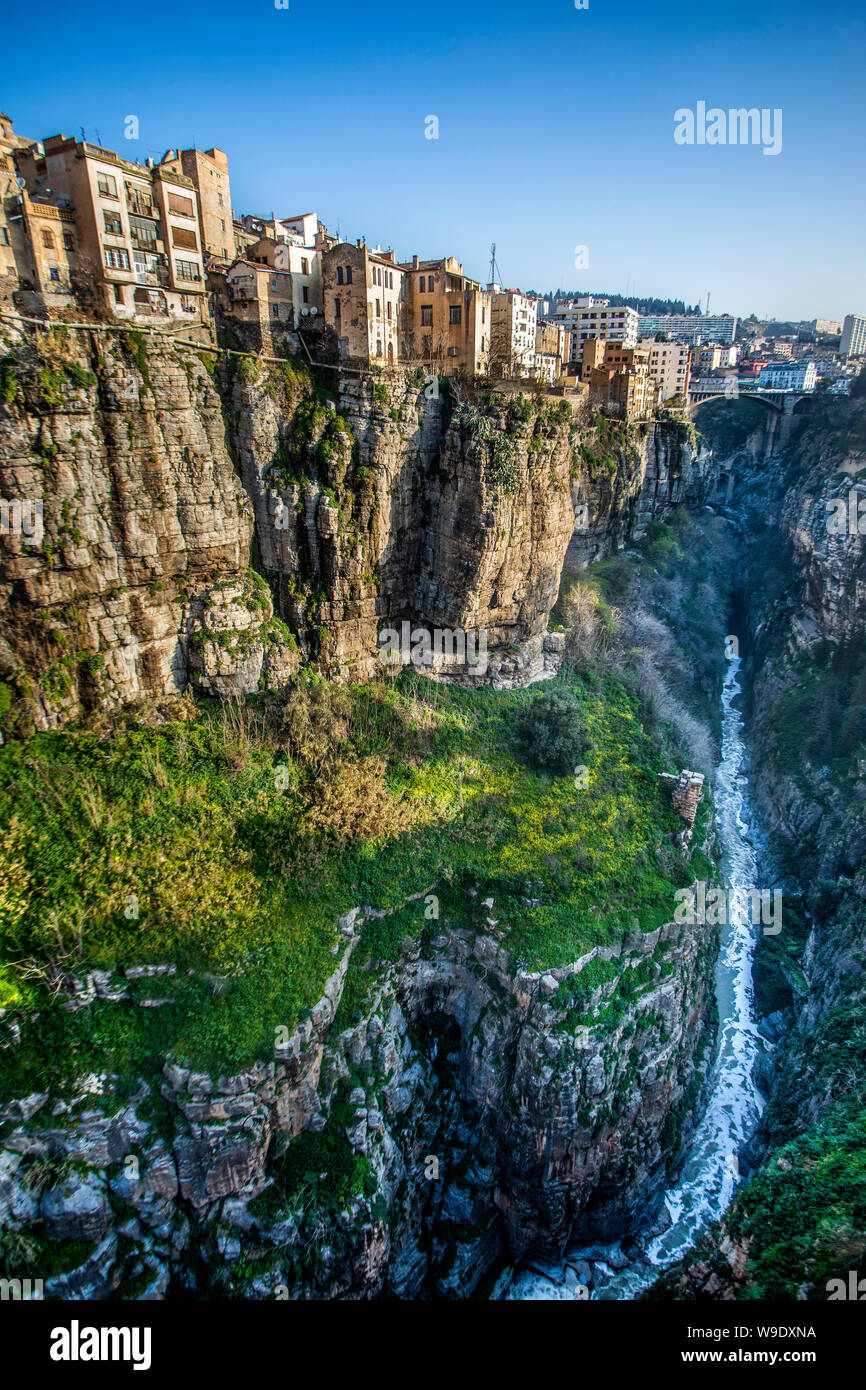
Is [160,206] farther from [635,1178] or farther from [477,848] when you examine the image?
[635,1178]

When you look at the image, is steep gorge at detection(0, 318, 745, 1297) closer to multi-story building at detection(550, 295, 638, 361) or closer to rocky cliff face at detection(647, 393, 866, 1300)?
rocky cliff face at detection(647, 393, 866, 1300)

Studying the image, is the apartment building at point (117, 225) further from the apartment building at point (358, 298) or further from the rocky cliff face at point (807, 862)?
the rocky cliff face at point (807, 862)

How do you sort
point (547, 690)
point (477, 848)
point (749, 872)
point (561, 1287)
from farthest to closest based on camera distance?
point (749, 872) → point (547, 690) → point (477, 848) → point (561, 1287)

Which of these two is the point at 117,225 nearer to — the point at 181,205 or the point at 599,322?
the point at 181,205

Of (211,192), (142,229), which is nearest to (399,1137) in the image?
(142,229)

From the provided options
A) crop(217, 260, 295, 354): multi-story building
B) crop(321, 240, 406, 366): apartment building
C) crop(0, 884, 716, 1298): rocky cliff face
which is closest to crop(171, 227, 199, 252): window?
crop(217, 260, 295, 354): multi-story building
